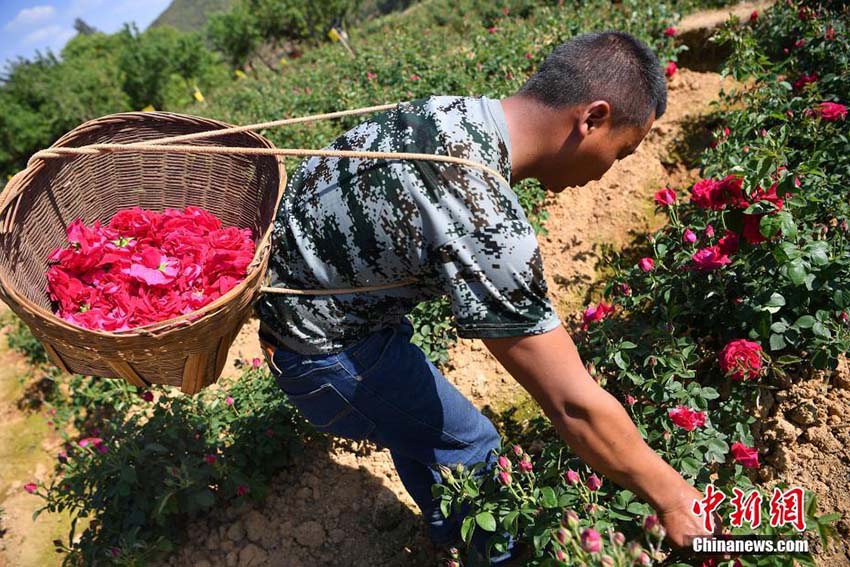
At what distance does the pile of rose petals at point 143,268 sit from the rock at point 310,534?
1371mm

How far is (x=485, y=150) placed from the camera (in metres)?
1.15

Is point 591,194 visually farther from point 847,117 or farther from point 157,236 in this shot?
point 157,236

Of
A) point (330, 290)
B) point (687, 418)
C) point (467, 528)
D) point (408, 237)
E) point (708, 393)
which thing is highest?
point (408, 237)

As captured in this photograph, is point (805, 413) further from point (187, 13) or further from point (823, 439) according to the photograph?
point (187, 13)

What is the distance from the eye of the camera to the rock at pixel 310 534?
235 centimetres

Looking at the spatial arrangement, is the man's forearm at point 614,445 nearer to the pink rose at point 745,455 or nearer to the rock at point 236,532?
the pink rose at point 745,455

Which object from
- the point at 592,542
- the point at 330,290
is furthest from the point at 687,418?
the point at 330,290

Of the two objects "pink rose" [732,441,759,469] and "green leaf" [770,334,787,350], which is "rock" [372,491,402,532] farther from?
"green leaf" [770,334,787,350]

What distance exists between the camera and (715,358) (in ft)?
7.07

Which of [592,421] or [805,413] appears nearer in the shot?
[592,421]

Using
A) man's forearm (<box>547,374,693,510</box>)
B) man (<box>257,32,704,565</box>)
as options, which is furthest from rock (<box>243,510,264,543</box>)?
man's forearm (<box>547,374,693,510</box>)

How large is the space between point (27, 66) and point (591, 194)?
2219 cm

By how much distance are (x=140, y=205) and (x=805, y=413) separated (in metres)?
2.30

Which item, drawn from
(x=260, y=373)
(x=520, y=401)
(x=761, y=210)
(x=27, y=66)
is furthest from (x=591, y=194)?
(x=27, y=66)
